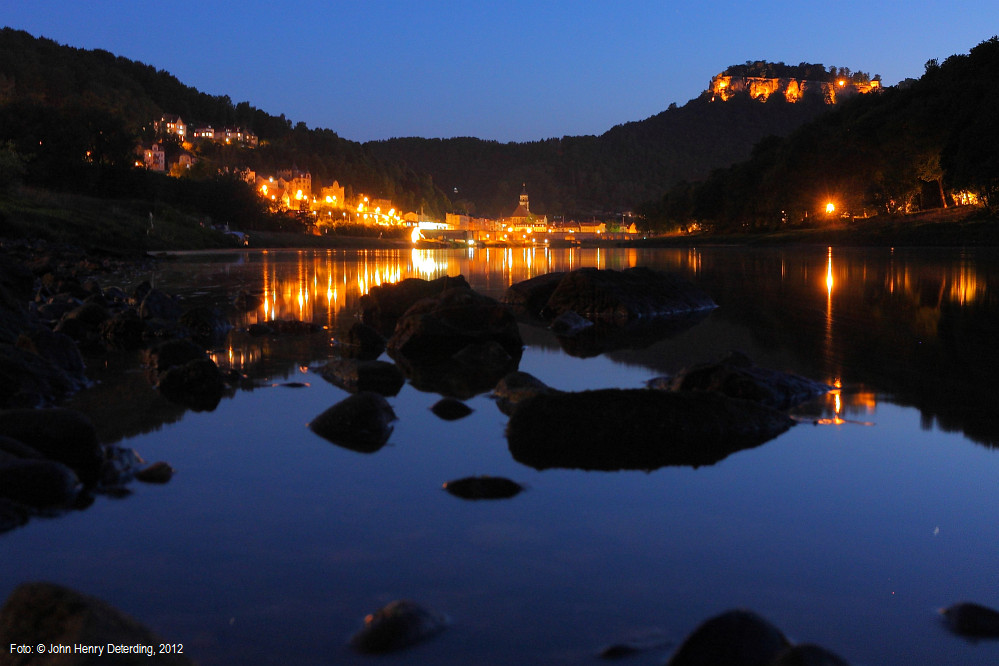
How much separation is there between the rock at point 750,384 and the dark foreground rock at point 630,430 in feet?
3.26

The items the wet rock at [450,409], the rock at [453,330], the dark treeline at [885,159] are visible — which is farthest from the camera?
the dark treeline at [885,159]

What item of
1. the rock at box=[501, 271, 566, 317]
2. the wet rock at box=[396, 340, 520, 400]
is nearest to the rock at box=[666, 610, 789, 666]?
the wet rock at box=[396, 340, 520, 400]

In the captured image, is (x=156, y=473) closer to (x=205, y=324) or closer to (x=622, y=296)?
(x=205, y=324)

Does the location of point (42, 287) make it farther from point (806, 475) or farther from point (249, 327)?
point (806, 475)

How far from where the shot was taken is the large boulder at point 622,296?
14.3 metres

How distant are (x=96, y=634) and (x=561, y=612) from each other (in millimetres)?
1617

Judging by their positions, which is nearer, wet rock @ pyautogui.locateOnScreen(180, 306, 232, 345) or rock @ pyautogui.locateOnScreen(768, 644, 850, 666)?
rock @ pyautogui.locateOnScreen(768, 644, 850, 666)

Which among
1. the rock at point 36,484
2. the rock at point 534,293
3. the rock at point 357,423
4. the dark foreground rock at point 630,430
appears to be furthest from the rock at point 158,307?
the dark foreground rock at point 630,430

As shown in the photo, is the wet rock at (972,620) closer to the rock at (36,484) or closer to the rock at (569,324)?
the rock at (36,484)

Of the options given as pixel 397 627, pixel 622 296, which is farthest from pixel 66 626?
pixel 622 296

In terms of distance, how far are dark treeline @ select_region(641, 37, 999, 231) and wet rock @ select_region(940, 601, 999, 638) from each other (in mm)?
56872

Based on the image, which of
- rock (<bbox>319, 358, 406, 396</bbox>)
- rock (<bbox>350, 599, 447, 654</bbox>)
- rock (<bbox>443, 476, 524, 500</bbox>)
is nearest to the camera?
rock (<bbox>350, 599, 447, 654</bbox>)

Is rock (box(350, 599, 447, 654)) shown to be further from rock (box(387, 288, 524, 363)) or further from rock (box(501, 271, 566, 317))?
rock (box(501, 271, 566, 317))

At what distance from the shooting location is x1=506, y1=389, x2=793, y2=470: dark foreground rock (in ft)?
17.6
